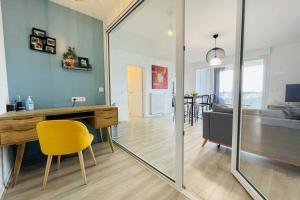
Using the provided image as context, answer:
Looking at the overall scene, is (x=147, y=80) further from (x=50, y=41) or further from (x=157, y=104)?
(x=50, y=41)

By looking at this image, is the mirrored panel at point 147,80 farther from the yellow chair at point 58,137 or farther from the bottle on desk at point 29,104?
the bottle on desk at point 29,104

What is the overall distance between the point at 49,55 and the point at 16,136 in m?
1.42

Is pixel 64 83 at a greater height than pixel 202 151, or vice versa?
pixel 64 83

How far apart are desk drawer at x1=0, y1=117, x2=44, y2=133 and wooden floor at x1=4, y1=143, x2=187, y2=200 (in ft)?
2.23

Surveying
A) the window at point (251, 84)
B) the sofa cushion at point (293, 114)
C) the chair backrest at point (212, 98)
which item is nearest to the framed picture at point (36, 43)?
the window at point (251, 84)

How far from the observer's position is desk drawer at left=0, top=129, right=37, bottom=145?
4.72ft

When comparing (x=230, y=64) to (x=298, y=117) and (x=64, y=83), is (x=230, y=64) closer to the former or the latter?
(x=298, y=117)

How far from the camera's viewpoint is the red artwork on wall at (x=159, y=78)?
548 centimetres

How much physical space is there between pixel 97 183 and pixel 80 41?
246 centimetres

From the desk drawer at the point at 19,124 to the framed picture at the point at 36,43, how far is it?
4.06 ft

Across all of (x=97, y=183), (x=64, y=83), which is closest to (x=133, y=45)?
(x=64, y=83)

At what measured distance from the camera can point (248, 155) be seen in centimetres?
207

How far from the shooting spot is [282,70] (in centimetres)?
324

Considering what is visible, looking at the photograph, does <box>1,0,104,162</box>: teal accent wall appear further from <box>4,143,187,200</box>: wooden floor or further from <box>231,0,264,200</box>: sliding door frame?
<box>231,0,264,200</box>: sliding door frame
